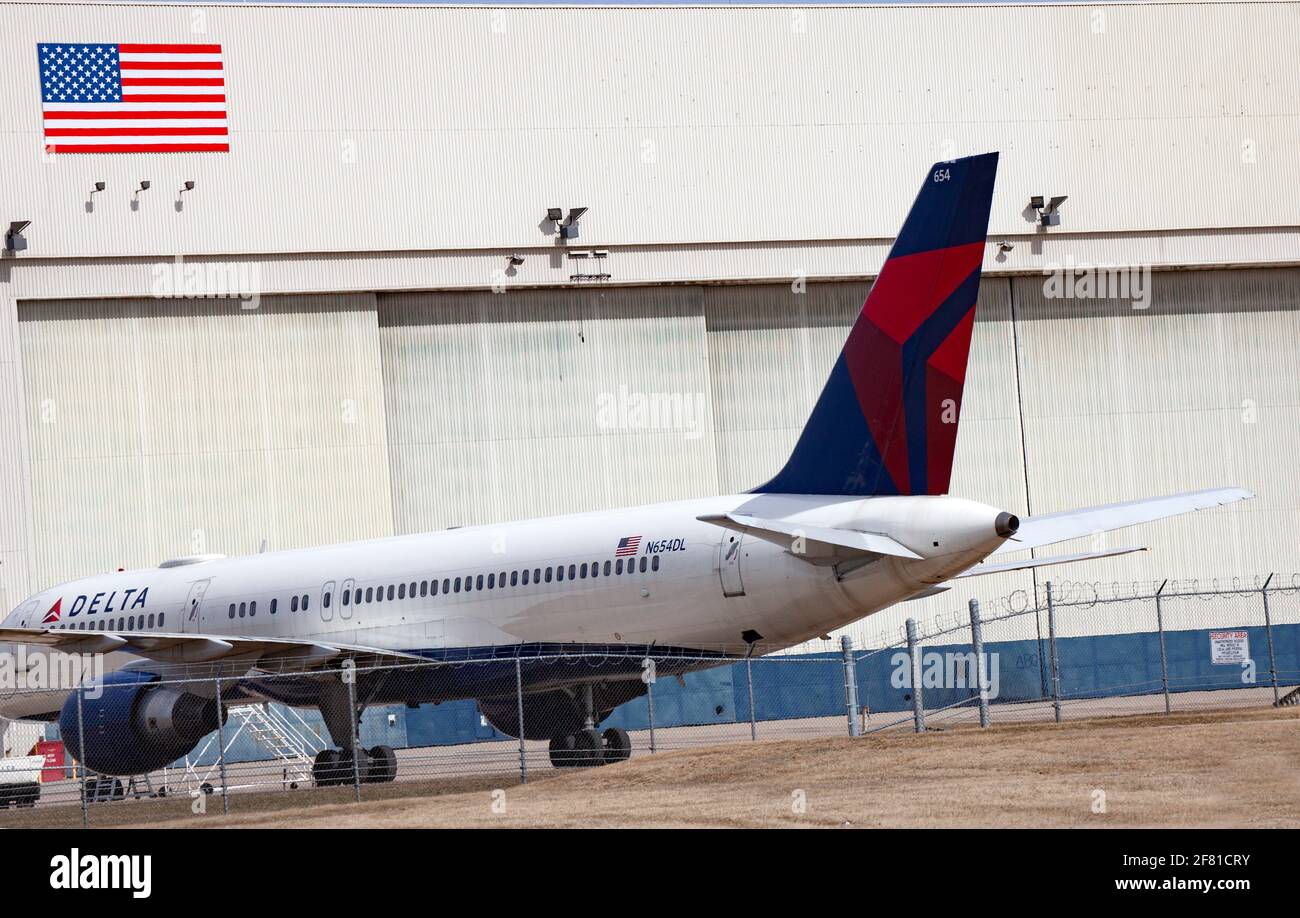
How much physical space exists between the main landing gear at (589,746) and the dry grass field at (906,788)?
3.63 feet

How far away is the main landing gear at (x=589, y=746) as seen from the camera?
21.9 m

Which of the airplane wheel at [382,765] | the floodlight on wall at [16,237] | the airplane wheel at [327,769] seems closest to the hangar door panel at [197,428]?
the floodlight on wall at [16,237]

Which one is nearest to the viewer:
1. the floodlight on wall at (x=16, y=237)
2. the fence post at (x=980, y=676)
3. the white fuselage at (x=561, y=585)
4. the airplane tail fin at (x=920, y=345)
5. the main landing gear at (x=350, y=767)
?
the airplane tail fin at (x=920, y=345)

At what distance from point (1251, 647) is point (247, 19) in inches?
1050

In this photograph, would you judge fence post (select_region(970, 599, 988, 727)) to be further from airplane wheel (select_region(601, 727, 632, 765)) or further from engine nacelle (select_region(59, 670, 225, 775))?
engine nacelle (select_region(59, 670, 225, 775))

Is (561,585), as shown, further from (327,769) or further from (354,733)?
(327,769)

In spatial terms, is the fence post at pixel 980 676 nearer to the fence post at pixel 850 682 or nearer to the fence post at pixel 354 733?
the fence post at pixel 850 682

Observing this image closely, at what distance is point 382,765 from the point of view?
2309 cm

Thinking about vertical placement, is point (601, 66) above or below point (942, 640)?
above

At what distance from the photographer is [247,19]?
35.7 m

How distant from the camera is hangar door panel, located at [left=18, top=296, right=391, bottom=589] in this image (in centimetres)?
3456
